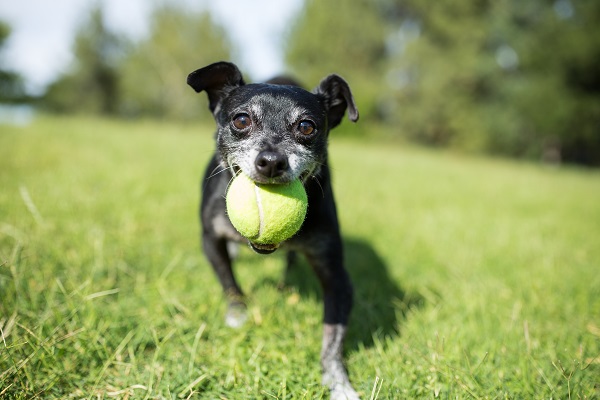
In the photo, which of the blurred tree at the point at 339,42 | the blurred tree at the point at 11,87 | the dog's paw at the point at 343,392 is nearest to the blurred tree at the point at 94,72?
the blurred tree at the point at 11,87

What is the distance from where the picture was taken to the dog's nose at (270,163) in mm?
2088

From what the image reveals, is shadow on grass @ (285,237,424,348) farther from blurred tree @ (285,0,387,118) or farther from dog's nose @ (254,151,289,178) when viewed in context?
blurred tree @ (285,0,387,118)

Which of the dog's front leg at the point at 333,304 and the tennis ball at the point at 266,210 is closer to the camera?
the tennis ball at the point at 266,210

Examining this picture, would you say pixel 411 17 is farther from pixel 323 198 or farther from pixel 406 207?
pixel 323 198

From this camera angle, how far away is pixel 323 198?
8.84 ft

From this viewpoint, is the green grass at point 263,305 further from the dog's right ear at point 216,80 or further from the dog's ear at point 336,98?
the dog's ear at point 336,98

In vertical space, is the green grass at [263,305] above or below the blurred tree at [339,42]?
below

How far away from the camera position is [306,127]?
2.58 metres

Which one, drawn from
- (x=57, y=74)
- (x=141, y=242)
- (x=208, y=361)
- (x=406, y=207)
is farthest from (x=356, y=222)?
(x=57, y=74)

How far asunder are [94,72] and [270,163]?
3922 cm

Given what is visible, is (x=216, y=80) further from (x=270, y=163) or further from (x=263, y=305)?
(x=263, y=305)

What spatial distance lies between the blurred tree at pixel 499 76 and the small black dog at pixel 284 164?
80.5 feet

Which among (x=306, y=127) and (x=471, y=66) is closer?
(x=306, y=127)

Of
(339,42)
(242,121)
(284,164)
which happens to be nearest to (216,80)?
(242,121)
